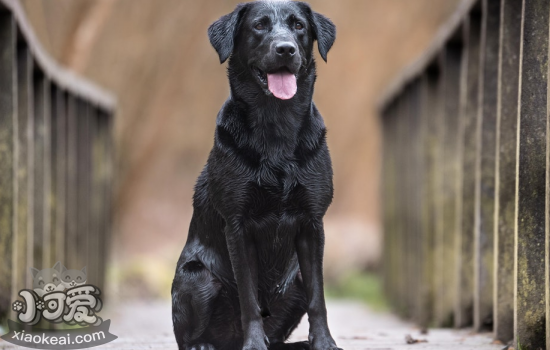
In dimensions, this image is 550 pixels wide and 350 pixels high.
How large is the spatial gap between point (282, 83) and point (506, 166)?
1.88 metres

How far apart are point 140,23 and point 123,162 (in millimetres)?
2809

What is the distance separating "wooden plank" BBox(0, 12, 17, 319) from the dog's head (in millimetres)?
2479

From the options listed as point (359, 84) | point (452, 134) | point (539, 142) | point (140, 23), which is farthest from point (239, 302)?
point (359, 84)

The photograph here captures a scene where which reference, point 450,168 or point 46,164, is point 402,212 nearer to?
point 450,168

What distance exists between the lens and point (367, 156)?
2120 centimetres

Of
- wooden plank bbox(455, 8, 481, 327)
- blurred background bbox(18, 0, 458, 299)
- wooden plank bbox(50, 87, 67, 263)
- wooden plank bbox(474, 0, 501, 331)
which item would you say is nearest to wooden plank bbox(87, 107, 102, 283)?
wooden plank bbox(50, 87, 67, 263)

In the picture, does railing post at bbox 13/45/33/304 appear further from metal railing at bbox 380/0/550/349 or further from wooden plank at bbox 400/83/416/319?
wooden plank at bbox 400/83/416/319

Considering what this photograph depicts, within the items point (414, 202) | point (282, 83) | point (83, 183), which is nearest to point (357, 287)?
point (414, 202)

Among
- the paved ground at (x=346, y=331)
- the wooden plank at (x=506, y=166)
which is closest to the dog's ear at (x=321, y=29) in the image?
the wooden plank at (x=506, y=166)

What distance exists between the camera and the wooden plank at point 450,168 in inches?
305

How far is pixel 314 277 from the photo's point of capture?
4113 millimetres

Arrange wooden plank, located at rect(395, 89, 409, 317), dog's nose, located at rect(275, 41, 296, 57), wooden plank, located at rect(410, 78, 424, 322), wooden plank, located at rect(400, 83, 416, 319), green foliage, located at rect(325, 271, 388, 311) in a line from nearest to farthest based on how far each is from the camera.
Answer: dog's nose, located at rect(275, 41, 296, 57), wooden plank, located at rect(410, 78, 424, 322), wooden plank, located at rect(400, 83, 416, 319), wooden plank, located at rect(395, 89, 409, 317), green foliage, located at rect(325, 271, 388, 311)

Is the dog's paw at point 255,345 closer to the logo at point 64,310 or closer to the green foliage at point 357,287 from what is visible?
the logo at point 64,310

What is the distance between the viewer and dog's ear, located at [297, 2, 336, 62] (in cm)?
420
